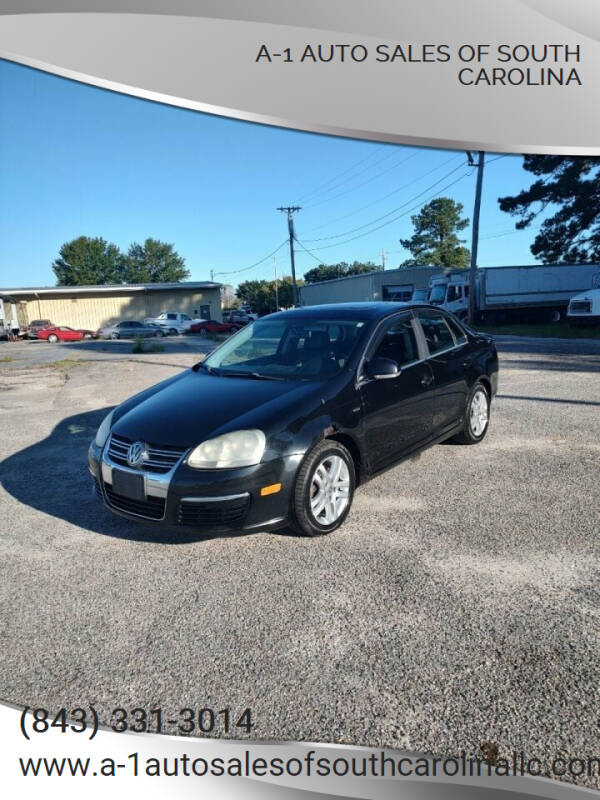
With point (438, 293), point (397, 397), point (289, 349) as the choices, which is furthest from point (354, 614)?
point (438, 293)

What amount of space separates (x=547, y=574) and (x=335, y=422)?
1619 mm

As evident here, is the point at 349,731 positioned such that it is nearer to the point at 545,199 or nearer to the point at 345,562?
the point at 345,562

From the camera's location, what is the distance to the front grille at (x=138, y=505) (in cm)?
351

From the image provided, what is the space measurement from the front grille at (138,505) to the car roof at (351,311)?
228 cm

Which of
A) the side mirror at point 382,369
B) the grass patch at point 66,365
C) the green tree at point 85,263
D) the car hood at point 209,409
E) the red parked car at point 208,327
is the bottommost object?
the red parked car at point 208,327

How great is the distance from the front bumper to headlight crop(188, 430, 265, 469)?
0.05 meters

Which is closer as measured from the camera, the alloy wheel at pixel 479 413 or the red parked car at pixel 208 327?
the alloy wheel at pixel 479 413

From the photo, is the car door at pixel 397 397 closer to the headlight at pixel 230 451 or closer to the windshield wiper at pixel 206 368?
the headlight at pixel 230 451

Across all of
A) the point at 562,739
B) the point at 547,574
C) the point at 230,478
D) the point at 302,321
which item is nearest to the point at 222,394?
the point at 230,478

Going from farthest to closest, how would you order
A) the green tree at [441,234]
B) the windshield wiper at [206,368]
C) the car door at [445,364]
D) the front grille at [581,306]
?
the green tree at [441,234], the front grille at [581,306], the car door at [445,364], the windshield wiper at [206,368]

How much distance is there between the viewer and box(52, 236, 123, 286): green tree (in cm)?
8844

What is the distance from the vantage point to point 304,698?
230 centimetres

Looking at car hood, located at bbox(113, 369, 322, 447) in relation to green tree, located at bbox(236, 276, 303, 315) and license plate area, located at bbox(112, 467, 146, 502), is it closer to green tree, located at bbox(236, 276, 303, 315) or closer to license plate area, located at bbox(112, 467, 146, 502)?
license plate area, located at bbox(112, 467, 146, 502)

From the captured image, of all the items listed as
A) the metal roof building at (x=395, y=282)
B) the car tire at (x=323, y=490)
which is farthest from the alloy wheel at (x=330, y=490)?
the metal roof building at (x=395, y=282)
